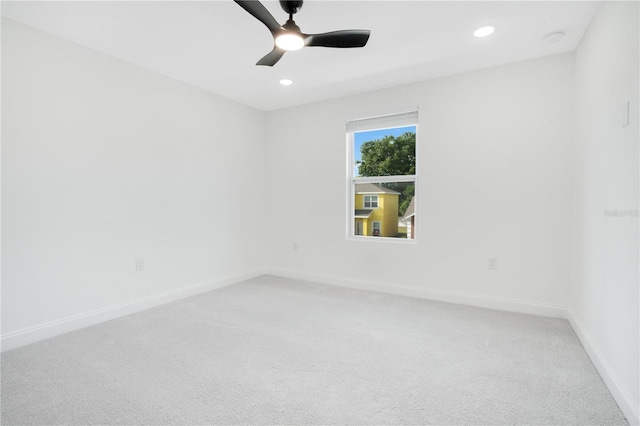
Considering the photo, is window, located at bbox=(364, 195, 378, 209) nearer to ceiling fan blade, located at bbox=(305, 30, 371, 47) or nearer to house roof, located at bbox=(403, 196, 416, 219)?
house roof, located at bbox=(403, 196, 416, 219)

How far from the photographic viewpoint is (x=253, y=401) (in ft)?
5.53

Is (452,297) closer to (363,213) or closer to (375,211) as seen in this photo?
(375,211)

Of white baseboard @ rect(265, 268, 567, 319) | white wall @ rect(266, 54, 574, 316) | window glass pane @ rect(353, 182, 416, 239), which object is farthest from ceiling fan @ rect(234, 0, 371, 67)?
white baseboard @ rect(265, 268, 567, 319)

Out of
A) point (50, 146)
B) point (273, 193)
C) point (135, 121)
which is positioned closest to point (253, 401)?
point (50, 146)

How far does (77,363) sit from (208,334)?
2.74 ft

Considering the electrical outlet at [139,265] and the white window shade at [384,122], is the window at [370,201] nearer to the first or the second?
the white window shade at [384,122]

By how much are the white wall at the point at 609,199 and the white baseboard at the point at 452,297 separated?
1.10 ft

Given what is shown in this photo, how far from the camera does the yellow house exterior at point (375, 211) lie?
3.84 meters

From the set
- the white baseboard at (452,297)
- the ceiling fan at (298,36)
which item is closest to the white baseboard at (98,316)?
the white baseboard at (452,297)

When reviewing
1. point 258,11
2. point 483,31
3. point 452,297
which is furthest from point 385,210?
point 258,11

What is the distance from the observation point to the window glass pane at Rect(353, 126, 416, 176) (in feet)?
12.1

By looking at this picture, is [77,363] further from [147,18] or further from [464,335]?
[464,335]

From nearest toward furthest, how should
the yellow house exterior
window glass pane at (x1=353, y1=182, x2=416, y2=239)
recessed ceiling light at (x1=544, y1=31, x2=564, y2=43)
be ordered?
recessed ceiling light at (x1=544, y1=31, x2=564, y2=43) < window glass pane at (x1=353, y1=182, x2=416, y2=239) < the yellow house exterior

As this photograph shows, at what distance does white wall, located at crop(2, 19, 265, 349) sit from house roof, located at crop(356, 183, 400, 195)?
5.47ft
